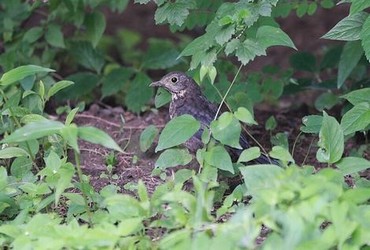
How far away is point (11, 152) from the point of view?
505 cm

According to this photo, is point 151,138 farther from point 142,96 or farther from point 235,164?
point 142,96

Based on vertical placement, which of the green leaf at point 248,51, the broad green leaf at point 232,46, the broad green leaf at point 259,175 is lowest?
the broad green leaf at point 259,175

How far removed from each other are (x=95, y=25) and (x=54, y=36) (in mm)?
321

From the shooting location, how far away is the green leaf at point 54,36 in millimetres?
6836

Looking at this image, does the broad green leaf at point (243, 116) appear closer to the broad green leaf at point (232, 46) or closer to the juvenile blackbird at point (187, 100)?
the broad green leaf at point (232, 46)

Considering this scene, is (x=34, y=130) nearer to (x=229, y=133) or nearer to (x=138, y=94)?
(x=229, y=133)

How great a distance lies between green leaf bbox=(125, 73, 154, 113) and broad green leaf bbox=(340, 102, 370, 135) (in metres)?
1.98

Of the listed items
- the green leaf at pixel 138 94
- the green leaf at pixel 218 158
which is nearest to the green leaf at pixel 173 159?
the green leaf at pixel 218 158

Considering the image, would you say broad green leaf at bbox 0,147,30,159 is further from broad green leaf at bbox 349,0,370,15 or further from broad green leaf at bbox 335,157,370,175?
broad green leaf at bbox 349,0,370,15

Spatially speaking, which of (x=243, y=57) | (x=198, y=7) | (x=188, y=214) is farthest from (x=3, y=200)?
(x=198, y=7)

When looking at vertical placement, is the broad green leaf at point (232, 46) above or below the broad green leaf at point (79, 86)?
above

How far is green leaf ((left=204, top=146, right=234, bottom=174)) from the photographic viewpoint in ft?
15.3

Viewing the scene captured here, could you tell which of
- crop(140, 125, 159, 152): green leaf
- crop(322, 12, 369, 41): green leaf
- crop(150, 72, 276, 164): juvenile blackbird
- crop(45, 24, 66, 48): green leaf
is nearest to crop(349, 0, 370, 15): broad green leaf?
crop(322, 12, 369, 41): green leaf

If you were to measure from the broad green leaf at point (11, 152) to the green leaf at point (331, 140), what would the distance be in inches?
65.6
